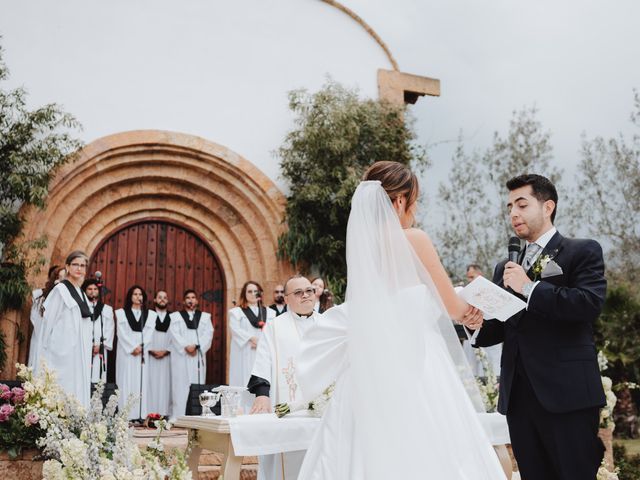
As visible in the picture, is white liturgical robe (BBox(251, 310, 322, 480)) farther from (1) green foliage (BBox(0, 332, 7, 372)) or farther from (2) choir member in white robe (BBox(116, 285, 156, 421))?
(2) choir member in white robe (BBox(116, 285, 156, 421))

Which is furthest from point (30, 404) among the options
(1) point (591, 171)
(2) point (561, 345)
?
(1) point (591, 171)

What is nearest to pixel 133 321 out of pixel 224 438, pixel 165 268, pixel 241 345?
pixel 165 268

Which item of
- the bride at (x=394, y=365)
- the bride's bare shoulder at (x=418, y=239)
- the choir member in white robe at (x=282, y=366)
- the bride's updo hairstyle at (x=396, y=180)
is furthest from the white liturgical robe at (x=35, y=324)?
the bride's bare shoulder at (x=418, y=239)

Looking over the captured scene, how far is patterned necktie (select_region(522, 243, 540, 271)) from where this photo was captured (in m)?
3.45

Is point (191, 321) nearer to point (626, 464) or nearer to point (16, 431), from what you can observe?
point (16, 431)

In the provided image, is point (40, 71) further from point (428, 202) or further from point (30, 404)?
point (428, 202)

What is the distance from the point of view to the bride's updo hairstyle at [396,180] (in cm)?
344

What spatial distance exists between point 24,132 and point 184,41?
2972 mm

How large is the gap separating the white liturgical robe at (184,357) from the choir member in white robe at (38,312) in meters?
1.94

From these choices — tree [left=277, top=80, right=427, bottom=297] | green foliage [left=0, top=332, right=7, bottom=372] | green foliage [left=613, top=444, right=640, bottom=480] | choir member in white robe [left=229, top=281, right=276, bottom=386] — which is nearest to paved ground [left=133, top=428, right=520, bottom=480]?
green foliage [left=0, top=332, right=7, bottom=372]

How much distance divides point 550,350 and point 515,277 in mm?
394

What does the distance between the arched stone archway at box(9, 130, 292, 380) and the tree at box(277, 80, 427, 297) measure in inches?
15.0

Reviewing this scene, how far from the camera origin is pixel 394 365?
119 inches

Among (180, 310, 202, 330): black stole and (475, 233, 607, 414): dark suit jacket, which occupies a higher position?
(180, 310, 202, 330): black stole
